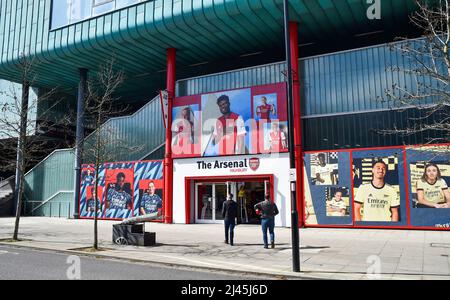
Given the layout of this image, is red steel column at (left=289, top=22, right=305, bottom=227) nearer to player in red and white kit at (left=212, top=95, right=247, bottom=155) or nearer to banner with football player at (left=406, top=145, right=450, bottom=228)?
player in red and white kit at (left=212, top=95, right=247, bottom=155)

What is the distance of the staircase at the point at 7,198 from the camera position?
27219 millimetres

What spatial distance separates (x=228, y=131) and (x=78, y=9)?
12.1m

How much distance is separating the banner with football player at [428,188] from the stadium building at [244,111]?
5cm

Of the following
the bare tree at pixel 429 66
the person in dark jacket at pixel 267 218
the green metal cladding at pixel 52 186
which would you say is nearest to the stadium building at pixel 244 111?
the green metal cladding at pixel 52 186

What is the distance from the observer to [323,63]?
18.4m

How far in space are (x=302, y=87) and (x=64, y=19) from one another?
15.2 metres

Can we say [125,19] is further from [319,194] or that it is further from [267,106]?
[319,194]

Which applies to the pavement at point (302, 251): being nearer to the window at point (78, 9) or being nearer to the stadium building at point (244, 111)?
the stadium building at point (244, 111)

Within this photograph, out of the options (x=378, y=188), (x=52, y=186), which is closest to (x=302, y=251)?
(x=378, y=188)

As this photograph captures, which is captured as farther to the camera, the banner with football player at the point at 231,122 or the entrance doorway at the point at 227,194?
the entrance doorway at the point at 227,194

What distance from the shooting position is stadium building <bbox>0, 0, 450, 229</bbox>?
16.7 metres
